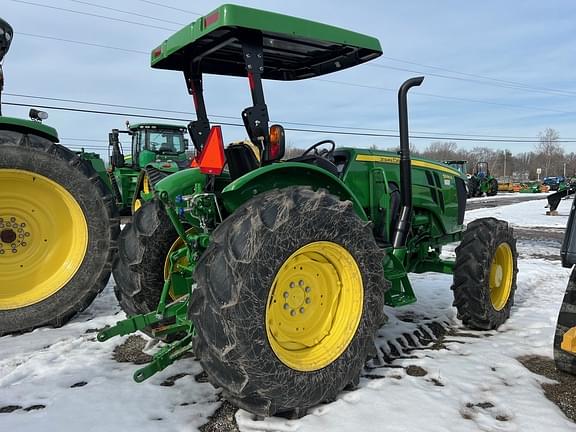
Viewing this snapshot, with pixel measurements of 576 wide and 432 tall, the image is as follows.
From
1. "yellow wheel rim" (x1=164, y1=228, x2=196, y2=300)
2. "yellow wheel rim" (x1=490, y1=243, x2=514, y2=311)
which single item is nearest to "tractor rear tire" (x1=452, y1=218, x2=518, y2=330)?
"yellow wheel rim" (x1=490, y1=243, x2=514, y2=311)

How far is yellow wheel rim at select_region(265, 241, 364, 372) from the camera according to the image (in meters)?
2.69

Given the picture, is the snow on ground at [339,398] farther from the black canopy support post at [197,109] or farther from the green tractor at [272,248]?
the black canopy support post at [197,109]

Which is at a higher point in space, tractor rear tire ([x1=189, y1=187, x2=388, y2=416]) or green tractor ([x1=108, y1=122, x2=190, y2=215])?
green tractor ([x1=108, y1=122, x2=190, y2=215])

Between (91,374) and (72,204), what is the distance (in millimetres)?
1797

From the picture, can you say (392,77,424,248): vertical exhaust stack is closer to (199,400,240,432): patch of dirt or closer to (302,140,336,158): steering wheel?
(302,140,336,158): steering wheel

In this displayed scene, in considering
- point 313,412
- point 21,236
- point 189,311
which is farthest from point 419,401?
point 21,236

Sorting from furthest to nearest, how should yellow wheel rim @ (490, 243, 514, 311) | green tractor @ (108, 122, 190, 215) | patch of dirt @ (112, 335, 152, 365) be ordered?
green tractor @ (108, 122, 190, 215) → yellow wheel rim @ (490, 243, 514, 311) → patch of dirt @ (112, 335, 152, 365)

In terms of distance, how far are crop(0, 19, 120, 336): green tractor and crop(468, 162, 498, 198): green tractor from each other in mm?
29023

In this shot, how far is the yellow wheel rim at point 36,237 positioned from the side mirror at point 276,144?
7.73 ft

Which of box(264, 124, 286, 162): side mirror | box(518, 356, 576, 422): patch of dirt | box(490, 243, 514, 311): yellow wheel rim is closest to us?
box(518, 356, 576, 422): patch of dirt

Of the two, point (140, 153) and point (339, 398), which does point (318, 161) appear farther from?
point (140, 153)

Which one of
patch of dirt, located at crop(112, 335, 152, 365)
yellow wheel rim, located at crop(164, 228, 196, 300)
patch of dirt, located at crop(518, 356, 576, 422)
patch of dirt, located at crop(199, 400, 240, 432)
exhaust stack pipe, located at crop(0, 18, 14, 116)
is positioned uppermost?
exhaust stack pipe, located at crop(0, 18, 14, 116)

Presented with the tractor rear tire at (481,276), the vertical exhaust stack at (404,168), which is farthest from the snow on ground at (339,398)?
the vertical exhaust stack at (404,168)

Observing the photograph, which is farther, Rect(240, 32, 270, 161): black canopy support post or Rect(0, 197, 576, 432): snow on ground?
Rect(240, 32, 270, 161): black canopy support post
